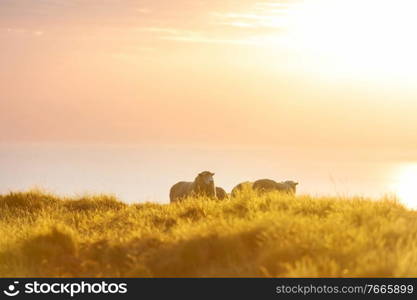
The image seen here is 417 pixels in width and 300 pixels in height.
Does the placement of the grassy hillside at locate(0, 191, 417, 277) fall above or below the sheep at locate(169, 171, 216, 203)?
below

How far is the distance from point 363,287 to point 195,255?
3.11 metres

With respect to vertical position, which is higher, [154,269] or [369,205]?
[369,205]

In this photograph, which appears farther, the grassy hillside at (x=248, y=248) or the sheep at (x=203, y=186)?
the sheep at (x=203, y=186)

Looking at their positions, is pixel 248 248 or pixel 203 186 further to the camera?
pixel 203 186

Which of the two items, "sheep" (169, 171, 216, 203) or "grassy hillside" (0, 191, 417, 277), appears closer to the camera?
"grassy hillside" (0, 191, 417, 277)

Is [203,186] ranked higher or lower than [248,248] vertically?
higher

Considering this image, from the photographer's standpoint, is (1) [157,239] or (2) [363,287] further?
(1) [157,239]

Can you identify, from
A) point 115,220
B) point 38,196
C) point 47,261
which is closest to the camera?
point 47,261

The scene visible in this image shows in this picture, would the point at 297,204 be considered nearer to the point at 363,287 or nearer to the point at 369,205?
the point at 369,205

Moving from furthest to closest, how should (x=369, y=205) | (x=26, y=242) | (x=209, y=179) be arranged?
1. (x=209, y=179)
2. (x=369, y=205)
3. (x=26, y=242)

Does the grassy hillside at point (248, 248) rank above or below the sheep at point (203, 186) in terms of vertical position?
below

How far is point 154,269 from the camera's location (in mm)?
11641

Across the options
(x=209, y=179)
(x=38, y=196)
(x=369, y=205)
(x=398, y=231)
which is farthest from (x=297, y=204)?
(x=209, y=179)

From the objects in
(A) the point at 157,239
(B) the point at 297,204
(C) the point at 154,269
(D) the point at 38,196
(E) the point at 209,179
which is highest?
(E) the point at 209,179
